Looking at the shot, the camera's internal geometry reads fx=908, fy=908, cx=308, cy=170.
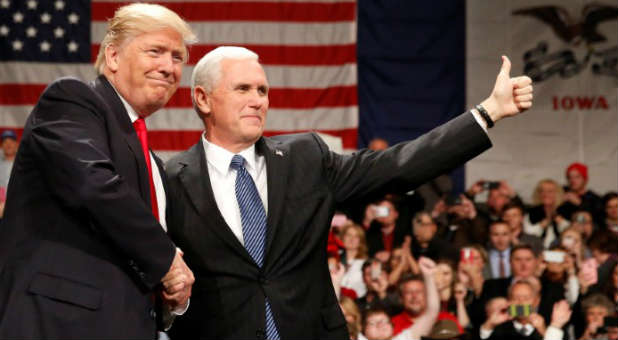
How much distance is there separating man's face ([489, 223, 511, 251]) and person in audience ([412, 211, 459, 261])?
1.25 feet

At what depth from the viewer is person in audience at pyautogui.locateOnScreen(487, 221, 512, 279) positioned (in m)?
6.46

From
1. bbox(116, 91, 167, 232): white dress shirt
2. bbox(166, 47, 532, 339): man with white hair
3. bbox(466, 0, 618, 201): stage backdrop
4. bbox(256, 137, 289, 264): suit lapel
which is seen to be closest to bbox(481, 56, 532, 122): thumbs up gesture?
bbox(166, 47, 532, 339): man with white hair

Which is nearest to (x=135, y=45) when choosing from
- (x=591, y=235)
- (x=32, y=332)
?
(x=32, y=332)

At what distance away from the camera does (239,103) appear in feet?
8.64

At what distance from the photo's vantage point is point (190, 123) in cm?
880

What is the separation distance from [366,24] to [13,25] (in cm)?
352

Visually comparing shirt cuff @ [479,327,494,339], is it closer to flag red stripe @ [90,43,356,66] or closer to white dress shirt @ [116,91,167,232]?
white dress shirt @ [116,91,167,232]

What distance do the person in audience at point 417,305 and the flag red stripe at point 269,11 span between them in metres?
4.01

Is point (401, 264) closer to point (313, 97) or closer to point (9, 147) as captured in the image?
point (313, 97)

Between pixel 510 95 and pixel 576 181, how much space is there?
6.04 meters

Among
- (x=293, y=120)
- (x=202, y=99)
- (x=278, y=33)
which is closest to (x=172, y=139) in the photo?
(x=293, y=120)

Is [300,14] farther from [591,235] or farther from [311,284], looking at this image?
[311,284]

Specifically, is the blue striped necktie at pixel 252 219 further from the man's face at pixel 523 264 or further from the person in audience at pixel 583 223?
the person in audience at pixel 583 223

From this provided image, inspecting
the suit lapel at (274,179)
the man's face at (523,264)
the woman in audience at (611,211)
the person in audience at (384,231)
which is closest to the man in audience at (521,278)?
the man's face at (523,264)
